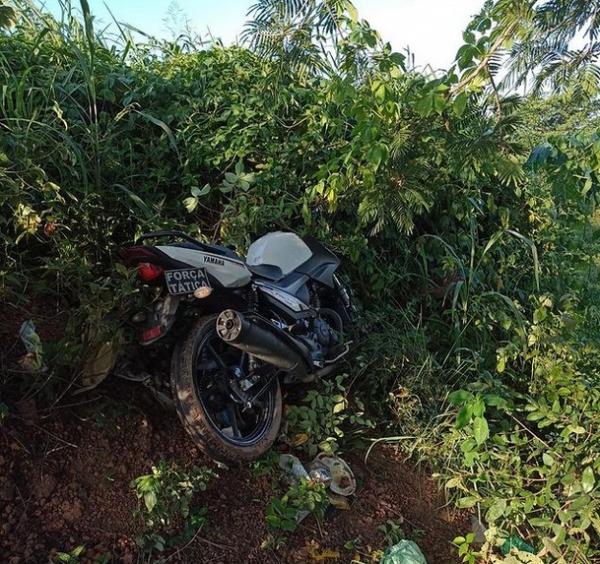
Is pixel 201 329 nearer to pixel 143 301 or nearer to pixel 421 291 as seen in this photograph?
pixel 143 301

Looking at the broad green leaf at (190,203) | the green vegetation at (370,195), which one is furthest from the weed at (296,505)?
the broad green leaf at (190,203)

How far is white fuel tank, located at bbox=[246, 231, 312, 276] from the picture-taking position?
3094 millimetres

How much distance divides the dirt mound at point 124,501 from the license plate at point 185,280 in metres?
0.62

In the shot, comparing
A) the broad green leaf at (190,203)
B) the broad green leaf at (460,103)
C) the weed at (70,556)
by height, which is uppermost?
the broad green leaf at (460,103)

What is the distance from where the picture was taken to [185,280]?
2.25 meters

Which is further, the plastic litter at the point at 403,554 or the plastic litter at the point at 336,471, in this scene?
the plastic litter at the point at 336,471

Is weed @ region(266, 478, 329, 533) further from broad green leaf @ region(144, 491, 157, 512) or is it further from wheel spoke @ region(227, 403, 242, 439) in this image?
broad green leaf @ region(144, 491, 157, 512)

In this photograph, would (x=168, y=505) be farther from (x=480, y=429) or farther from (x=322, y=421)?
(x=480, y=429)

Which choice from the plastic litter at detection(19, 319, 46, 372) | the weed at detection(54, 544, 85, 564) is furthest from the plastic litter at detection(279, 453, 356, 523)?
the plastic litter at detection(19, 319, 46, 372)

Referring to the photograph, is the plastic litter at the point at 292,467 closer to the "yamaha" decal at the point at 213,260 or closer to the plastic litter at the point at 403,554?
the plastic litter at the point at 403,554

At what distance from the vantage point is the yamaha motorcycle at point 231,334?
2271mm

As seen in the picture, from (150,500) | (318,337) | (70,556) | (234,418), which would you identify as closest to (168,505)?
(150,500)

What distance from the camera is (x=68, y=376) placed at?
2.38m

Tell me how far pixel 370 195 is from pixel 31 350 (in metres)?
1.67
